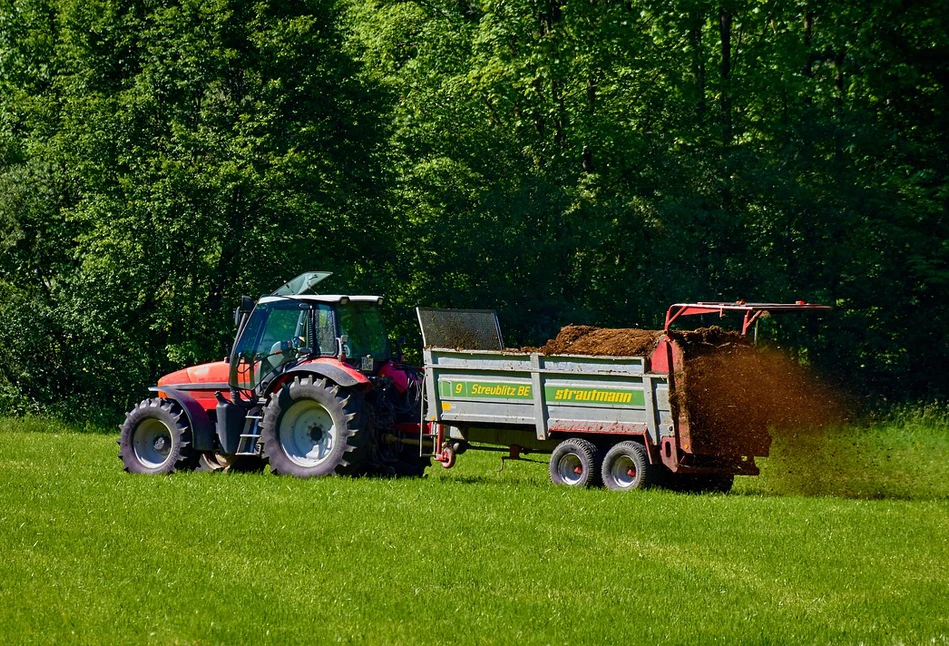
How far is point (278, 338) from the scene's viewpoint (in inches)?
691

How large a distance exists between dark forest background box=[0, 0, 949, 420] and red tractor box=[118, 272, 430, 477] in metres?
10.2

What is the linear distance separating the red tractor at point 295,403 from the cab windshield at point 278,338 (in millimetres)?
13

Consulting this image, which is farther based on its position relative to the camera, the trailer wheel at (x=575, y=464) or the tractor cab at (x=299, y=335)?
the tractor cab at (x=299, y=335)

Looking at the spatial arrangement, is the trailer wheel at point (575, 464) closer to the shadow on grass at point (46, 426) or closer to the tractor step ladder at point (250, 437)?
the tractor step ladder at point (250, 437)

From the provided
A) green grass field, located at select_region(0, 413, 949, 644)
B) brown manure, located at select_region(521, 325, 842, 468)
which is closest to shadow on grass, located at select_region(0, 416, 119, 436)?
green grass field, located at select_region(0, 413, 949, 644)

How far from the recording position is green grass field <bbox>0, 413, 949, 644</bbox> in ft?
28.7

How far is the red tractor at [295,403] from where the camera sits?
16.6 m

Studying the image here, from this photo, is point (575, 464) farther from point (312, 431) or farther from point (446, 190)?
point (446, 190)

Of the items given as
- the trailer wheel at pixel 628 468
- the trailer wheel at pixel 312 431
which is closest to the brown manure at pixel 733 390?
the trailer wheel at pixel 628 468

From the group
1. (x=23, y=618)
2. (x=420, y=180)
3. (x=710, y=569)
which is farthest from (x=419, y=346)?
(x=23, y=618)

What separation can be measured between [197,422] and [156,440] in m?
0.95

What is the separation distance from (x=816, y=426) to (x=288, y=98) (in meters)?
15.7

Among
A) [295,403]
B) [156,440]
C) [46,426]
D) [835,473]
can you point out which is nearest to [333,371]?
[295,403]

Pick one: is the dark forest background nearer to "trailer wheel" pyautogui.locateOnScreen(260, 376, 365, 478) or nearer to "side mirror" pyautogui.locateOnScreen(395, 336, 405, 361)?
"side mirror" pyautogui.locateOnScreen(395, 336, 405, 361)
